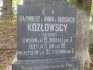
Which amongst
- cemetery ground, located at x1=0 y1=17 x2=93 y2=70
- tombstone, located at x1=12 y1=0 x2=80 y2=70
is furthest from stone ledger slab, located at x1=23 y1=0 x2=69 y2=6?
cemetery ground, located at x1=0 y1=17 x2=93 y2=70

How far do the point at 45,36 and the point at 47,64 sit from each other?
0.60 meters

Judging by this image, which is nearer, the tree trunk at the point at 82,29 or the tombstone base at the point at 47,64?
the tombstone base at the point at 47,64

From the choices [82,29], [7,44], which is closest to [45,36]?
[82,29]

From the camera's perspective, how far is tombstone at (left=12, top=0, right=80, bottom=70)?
596 centimetres

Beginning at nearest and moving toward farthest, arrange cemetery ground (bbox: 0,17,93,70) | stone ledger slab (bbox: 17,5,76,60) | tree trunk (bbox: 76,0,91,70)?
stone ledger slab (bbox: 17,5,76,60) < tree trunk (bbox: 76,0,91,70) < cemetery ground (bbox: 0,17,93,70)

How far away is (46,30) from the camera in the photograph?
6.06 metres

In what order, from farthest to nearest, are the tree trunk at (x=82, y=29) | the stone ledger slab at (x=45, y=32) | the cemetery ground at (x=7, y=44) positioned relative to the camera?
1. the cemetery ground at (x=7, y=44)
2. the tree trunk at (x=82, y=29)
3. the stone ledger slab at (x=45, y=32)

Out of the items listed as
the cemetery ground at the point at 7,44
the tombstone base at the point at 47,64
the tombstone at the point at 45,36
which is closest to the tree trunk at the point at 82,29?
the cemetery ground at the point at 7,44

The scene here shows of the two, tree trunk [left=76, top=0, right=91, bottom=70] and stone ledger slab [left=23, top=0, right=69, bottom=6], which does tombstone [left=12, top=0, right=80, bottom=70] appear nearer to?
stone ledger slab [left=23, top=0, right=69, bottom=6]

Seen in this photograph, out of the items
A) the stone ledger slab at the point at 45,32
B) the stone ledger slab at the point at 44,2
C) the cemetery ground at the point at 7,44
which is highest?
the stone ledger slab at the point at 44,2

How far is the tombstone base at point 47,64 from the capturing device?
602cm

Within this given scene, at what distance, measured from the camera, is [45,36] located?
6.08 m

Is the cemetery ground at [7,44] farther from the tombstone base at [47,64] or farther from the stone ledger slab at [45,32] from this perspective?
the stone ledger slab at [45,32]

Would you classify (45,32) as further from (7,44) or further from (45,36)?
(7,44)
